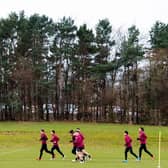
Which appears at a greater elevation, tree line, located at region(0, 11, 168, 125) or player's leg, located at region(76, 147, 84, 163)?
tree line, located at region(0, 11, 168, 125)

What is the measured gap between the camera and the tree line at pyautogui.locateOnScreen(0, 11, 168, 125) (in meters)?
88.2

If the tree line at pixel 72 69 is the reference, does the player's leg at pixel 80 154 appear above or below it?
below

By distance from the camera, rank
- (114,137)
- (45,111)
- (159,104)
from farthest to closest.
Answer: (45,111) → (159,104) → (114,137)

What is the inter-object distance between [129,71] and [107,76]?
12.5 feet

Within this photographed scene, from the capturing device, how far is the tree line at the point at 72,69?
8819 cm

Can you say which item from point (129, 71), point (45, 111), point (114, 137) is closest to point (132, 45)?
point (129, 71)

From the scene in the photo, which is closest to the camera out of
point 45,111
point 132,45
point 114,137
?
point 114,137

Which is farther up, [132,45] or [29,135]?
[132,45]

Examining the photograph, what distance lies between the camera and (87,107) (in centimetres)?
9262

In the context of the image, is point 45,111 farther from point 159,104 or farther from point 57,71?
point 159,104

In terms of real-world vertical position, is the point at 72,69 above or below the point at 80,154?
above

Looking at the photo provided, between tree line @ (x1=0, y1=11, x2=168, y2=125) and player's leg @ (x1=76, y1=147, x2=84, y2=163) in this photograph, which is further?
tree line @ (x1=0, y1=11, x2=168, y2=125)

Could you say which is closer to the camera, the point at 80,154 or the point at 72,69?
the point at 80,154

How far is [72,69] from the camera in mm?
92438
